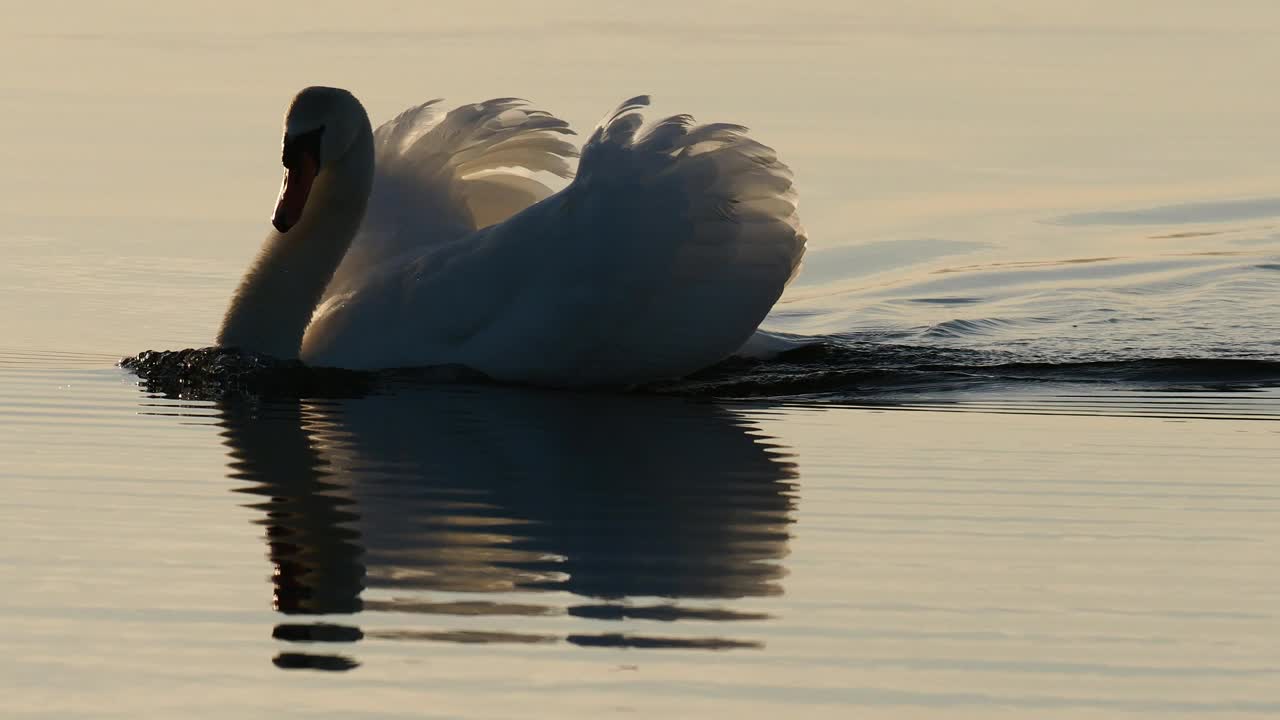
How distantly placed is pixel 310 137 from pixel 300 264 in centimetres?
66

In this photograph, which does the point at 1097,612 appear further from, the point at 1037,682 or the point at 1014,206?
the point at 1014,206

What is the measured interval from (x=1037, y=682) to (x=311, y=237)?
23.0 feet

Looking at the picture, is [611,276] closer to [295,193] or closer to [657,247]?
[657,247]

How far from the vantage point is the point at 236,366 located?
12.4m

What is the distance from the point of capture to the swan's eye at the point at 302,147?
12.7 m

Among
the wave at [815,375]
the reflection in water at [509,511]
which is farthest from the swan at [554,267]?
the reflection in water at [509,511]

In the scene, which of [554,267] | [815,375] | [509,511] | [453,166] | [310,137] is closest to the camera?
[509,511]

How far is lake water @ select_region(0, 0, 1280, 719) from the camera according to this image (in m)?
6.61

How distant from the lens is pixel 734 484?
9.44 m

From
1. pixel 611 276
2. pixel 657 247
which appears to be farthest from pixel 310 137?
pixel 657 247

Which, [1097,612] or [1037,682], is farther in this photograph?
[1097,612]

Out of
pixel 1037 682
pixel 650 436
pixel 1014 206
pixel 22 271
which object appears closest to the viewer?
pixel 1037 682

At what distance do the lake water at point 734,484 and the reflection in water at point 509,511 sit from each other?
0.03 meters

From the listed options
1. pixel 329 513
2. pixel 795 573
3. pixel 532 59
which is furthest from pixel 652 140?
pixel 532 59
